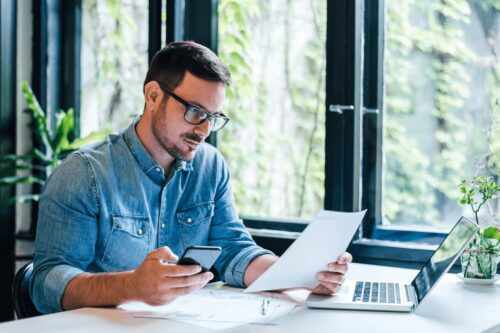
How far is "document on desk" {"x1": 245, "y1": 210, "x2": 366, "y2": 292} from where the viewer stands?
5.75 feet

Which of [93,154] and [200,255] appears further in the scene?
[93,154]

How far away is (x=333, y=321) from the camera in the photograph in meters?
1.63

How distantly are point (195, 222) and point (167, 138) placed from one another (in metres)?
0.28

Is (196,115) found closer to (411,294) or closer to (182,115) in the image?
(182,115)

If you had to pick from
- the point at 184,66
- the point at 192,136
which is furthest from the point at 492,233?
the point at 184,66

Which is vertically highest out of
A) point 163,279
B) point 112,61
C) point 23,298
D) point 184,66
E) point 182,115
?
point 112,61

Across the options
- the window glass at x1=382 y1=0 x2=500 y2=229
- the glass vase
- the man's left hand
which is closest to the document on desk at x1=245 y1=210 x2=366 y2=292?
the man's left hand

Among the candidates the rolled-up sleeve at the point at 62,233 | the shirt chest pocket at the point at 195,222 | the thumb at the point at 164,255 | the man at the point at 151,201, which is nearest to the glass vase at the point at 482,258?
the man at the point at 151,201

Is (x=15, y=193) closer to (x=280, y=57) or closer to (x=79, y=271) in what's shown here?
(x=280, y=57)

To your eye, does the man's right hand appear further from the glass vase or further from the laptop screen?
the glass vase

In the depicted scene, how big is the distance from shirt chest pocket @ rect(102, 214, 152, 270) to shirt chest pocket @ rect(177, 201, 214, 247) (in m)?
0.14

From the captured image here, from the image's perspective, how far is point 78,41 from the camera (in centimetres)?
360

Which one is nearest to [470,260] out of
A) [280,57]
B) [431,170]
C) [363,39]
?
[431,170]

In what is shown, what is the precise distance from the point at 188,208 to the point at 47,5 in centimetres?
179
